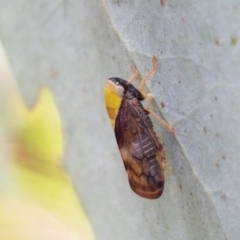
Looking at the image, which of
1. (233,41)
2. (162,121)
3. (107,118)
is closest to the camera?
(233,41)

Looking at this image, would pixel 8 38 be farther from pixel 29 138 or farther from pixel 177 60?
pixel 177 60

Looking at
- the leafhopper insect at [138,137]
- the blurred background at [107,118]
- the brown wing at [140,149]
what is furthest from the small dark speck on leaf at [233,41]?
the brown wing at [140,149]

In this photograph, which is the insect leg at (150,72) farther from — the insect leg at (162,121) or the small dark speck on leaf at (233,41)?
the small dark speck on leaf at (233,41)

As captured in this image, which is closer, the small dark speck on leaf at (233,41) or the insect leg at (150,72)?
the small dark speck on leaf at (233,41)

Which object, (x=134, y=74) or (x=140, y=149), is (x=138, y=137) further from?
(x=134, y=74)

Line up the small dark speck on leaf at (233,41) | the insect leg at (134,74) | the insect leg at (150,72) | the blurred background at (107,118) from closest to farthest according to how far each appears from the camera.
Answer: the small dark speck on leaf at (233,41), the blurred background at (107,118), the insect leg at (150,72), the insect leg at (134,74)

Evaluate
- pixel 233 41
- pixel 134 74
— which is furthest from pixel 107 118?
pixel 233 41

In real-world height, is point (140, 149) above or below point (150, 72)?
below

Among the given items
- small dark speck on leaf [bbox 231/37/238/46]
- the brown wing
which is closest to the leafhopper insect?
the brown wing

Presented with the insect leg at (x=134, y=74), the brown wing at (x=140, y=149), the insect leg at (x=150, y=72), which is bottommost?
the brown wing at (x=140, y=149)
